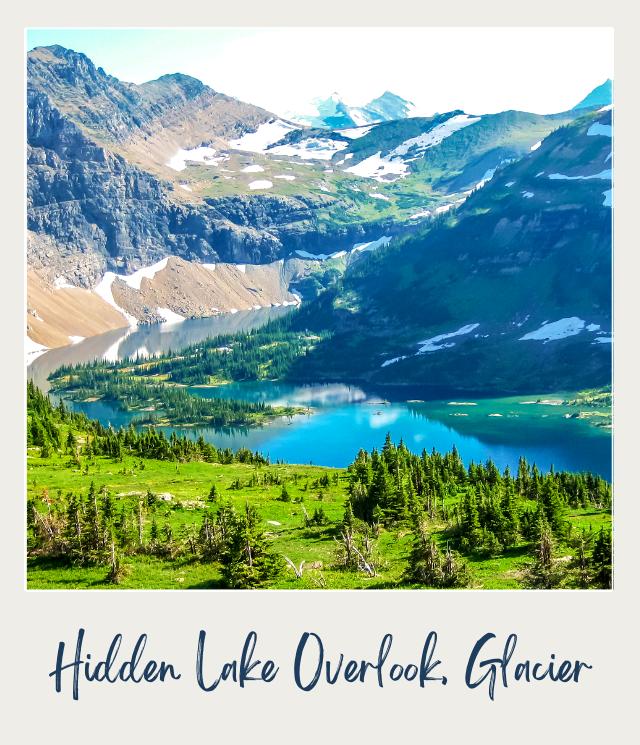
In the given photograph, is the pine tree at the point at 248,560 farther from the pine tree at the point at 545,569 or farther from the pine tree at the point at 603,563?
the pine tree at the point at 603,563

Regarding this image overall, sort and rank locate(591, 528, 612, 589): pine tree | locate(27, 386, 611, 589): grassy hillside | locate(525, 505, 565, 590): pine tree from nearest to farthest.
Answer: locate(591, 528, 612, 589): pine tree < locate(525, 505, 565, 590): pine tree < locate(27, 386, 611, 589): grassy hillside

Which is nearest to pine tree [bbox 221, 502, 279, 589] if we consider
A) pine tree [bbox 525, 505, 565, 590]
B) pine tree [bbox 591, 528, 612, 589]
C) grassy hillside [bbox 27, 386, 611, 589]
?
grassy hillside [bbox 27, 386, 611, 589]

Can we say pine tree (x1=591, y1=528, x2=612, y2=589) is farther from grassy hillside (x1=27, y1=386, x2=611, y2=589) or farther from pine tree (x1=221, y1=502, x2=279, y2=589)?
pine tree (x1=221, y1=502, x2=279, y2=589)

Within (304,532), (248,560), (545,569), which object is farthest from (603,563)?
(304,532)

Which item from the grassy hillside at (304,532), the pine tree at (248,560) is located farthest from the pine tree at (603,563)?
the pine tree at (248,560)

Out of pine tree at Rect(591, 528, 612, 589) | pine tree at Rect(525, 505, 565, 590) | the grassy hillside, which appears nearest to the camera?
pine tree at Rect(591, 528, 612, 589)

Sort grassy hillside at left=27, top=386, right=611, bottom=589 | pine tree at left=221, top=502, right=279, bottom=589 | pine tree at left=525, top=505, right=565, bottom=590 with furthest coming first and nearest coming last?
grassy hillside at left=27, top=386, right=611, bottom=589 → pine tree at left=221, top=502, right=279, bottom=589 → pine tree at left=525, top=505, right=565, bottom=590

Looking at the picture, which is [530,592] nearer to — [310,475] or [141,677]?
[141,677]

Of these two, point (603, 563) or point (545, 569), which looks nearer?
point (603, 563)

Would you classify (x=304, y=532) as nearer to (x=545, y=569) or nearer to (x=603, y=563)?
(x=545, y=569)

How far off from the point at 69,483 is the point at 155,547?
1254 inches

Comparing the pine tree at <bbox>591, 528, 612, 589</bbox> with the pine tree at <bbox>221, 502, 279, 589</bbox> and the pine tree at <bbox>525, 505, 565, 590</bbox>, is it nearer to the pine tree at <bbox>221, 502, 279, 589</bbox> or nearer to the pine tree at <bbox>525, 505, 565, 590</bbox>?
the pine tree at <bbox>525, 505, 565, 590</bbox>

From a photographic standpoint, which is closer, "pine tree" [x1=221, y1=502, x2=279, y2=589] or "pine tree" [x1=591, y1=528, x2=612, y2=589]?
"pine tree" [x1=591, y1=528, x2=612, y2=589]

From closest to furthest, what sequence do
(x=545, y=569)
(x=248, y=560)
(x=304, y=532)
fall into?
(x=545, y=569) < (x=248, y=560) < (x=304, y=532)
